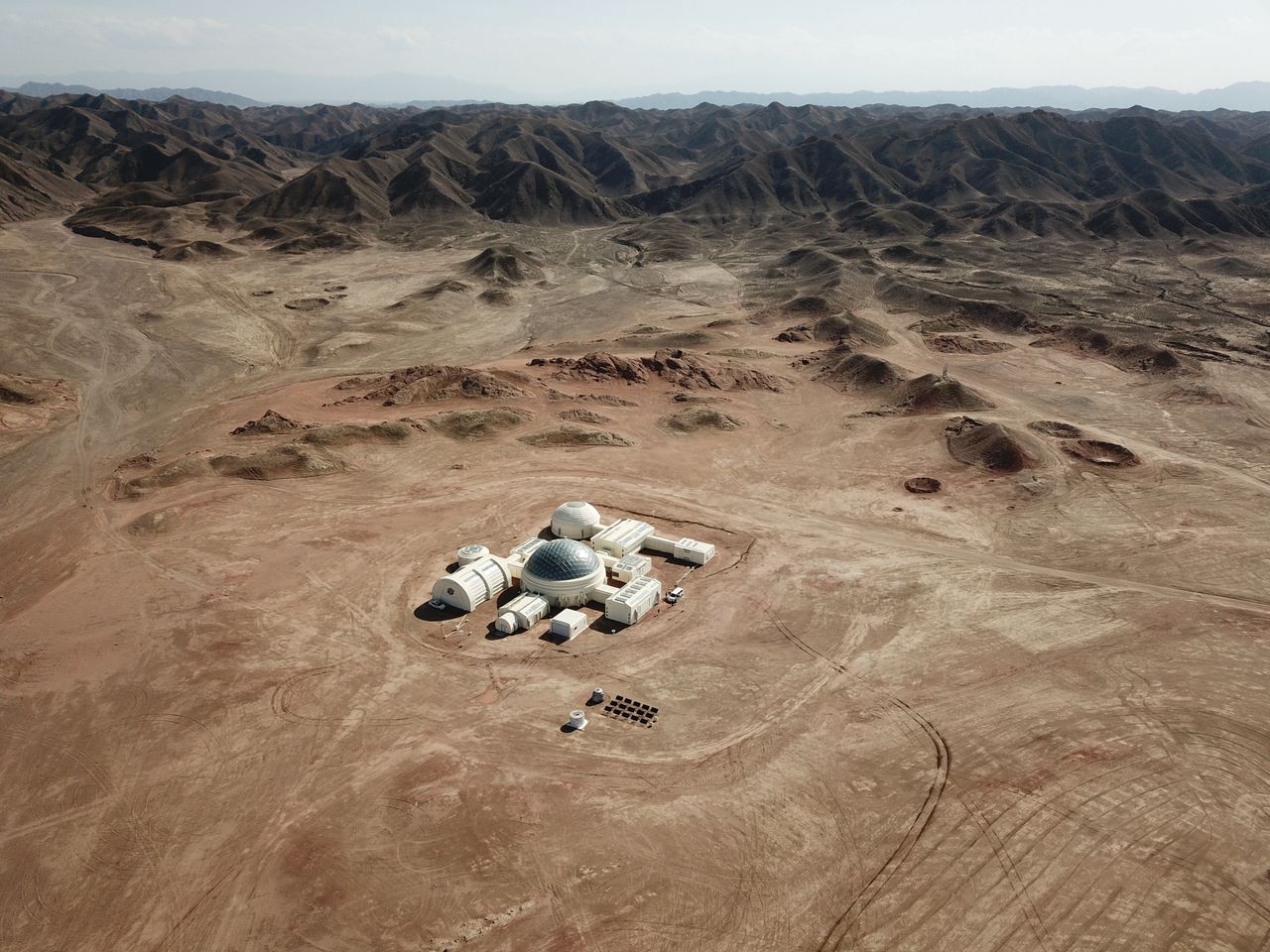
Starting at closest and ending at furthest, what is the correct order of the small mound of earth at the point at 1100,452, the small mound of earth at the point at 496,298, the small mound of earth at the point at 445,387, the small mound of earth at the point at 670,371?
the small mound of earth at the point at 1100,452 < the small mound of earth at the point at 445,387 < the small mound of earth at the point at 670,371 < the small mound of earth at the point at 496,298

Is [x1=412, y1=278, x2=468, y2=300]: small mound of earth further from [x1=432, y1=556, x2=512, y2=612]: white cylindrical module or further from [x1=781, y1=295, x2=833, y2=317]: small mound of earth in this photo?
[x1=432, y1=556, x2=512, y2=612]: white cylindrical module

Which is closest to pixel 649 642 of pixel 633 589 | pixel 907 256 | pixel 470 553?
pixel 633 589

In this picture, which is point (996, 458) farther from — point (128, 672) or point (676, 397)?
point (128, 672)

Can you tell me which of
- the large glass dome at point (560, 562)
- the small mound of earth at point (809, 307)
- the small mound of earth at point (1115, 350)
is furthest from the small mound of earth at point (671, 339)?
the large glass dome at point (560, 562)

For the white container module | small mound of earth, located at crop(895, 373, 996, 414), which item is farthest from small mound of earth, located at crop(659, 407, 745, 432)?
the white container module

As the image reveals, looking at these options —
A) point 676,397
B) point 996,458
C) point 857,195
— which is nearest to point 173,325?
point 676,397

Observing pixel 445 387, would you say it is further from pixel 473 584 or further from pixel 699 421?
pixel 473 584

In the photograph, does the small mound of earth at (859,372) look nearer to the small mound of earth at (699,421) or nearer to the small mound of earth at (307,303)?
the small mound of earth at (699,421)
